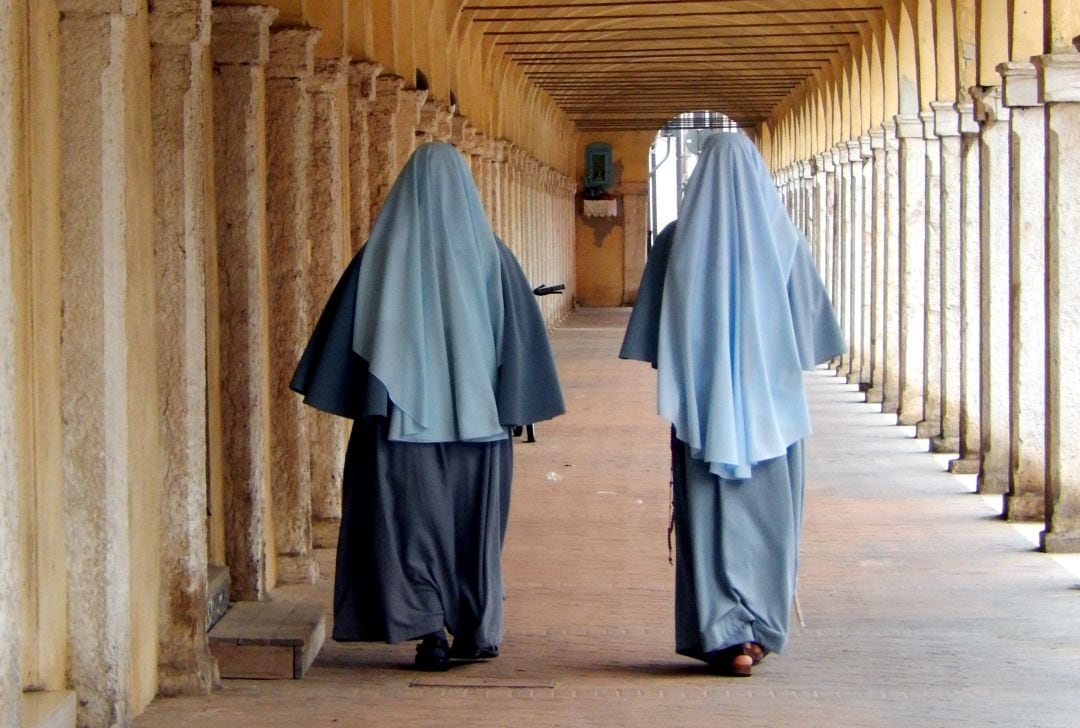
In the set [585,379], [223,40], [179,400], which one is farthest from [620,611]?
[585,379]

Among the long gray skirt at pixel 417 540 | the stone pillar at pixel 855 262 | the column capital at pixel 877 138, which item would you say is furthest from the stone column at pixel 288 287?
the stone pillar at pixel 855 262

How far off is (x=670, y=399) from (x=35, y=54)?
8.79 feet

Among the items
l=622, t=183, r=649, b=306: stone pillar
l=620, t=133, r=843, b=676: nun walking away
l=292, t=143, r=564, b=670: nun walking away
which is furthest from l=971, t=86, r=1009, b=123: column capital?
l=622, t=183, r=649, b=306: stone pillar

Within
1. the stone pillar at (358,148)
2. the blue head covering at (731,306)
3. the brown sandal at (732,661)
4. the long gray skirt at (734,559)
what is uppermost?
the stone pillar at (358,148)

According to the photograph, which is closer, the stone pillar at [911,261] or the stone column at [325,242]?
the stone column at [325,242]

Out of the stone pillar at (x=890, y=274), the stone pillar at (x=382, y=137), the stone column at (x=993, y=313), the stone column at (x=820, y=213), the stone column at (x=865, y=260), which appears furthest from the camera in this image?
the stone column at (x=820, y=213)

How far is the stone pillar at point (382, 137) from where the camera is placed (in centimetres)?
1236

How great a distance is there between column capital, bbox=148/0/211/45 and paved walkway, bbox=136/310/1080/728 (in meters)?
Answer: 2.50

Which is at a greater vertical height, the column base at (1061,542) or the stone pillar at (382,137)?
the stone pillar at (382,137)

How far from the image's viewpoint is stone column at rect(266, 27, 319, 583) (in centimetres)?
918

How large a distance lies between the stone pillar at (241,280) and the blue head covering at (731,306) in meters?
2.29

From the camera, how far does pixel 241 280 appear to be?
8.46 m

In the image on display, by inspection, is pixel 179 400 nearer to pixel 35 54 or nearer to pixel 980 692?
pixel 35 54

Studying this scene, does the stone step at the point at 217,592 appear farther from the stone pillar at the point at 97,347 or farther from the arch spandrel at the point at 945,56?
the arch spandrel at the point at 945,56
